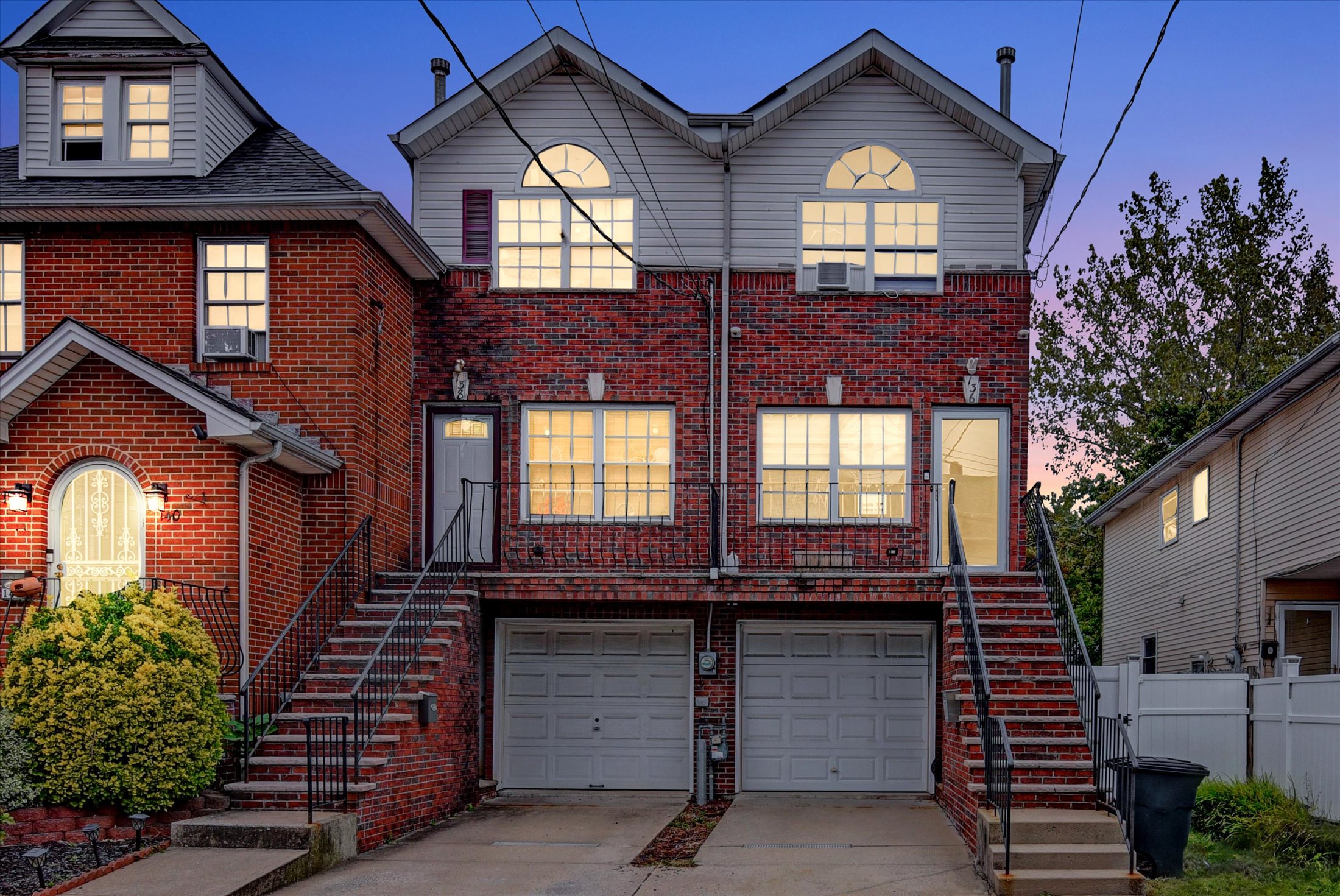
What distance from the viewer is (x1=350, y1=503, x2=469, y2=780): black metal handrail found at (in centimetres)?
1196

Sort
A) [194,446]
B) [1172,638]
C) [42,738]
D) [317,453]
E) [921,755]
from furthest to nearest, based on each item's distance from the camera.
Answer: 1. [1172,638]
2. [921,755]
3. [317,453]
4. [194,446]
5. [42,738]

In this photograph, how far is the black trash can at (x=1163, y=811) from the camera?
10.6 m

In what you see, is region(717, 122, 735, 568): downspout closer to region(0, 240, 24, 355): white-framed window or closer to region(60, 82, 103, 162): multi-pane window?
region(60, 82, 103, 162): multi-pane window

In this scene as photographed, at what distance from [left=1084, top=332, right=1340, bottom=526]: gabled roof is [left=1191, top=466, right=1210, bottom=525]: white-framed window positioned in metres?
0.22

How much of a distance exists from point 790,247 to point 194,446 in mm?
7634

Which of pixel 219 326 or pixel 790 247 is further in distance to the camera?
pixel 790 247

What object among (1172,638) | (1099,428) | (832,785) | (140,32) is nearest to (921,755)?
(832,785)

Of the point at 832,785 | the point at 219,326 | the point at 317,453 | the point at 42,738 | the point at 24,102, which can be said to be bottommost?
the point at 832,785

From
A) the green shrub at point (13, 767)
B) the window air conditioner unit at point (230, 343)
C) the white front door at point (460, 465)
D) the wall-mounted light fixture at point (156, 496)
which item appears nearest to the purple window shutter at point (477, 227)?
the white front door at point (460, 465)

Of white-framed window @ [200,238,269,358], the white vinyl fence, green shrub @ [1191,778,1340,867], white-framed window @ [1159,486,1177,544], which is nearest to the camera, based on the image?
green shrub @ [1191,778,1340,867]

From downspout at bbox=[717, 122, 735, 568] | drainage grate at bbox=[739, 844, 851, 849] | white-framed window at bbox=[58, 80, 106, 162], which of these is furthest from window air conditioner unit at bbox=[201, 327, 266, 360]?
drainage grate at bbox=[739, 844, 851, 849]

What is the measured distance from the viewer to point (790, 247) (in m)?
16.6

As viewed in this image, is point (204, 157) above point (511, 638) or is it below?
above

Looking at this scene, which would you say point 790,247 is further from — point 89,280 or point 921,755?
point 89,280
